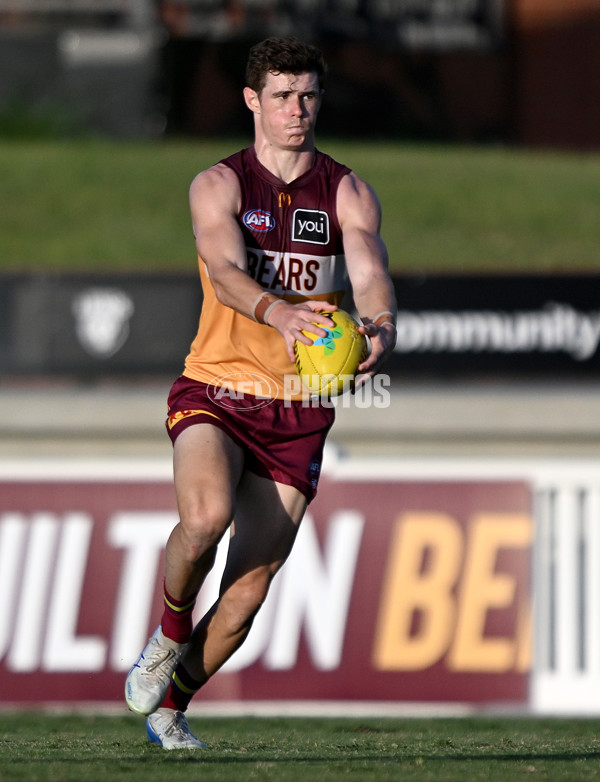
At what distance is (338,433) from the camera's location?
16.8 meters

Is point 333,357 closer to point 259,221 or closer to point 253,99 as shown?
point 259,221

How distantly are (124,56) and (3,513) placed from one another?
698 inches

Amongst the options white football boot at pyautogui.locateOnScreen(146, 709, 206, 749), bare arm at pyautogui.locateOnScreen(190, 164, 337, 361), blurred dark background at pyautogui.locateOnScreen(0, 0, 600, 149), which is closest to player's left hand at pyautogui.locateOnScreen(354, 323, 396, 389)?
bare arm at pyautogui.locateOnScreen(190, 164, 337, 361)

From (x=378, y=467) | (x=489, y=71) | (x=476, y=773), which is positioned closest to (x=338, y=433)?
(x=378, y=467)

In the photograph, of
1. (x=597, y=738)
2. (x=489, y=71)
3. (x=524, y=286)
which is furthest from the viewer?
(x=489, y=71)

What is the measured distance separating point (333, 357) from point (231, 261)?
0.69 m

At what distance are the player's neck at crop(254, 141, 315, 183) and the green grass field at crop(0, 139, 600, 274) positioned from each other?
47.4ft

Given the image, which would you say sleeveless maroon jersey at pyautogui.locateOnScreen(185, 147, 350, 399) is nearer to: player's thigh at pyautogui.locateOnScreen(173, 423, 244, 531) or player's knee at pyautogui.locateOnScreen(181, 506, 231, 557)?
player's thigh at pyautogui.locateOnScreen(173, 423, 244, 531)

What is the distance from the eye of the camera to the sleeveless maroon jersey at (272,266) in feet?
20.0

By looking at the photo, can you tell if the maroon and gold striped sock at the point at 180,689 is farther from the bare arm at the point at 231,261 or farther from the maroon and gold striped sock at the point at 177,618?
the bare arm at the point at 231,261

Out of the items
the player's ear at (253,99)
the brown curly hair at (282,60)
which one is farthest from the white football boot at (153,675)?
the brown curly hair at (282,60)

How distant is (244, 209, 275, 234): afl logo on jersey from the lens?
6056mm

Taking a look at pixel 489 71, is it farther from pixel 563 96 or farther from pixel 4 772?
pixel 4 772

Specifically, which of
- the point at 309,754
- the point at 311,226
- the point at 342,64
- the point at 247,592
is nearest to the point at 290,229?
the point at 311,226
